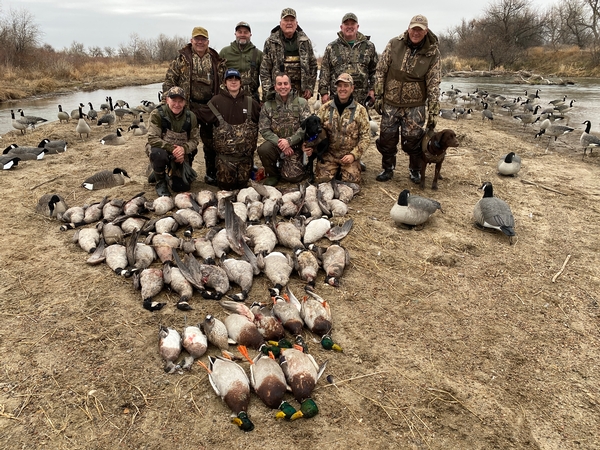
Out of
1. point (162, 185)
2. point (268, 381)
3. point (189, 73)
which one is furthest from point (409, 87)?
point (268, 381)

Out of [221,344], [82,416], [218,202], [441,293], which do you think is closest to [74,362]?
[82,416]

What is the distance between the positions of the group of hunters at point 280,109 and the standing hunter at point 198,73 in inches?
0.6

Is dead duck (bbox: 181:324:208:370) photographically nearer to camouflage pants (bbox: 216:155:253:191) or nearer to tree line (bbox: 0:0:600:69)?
camouflage pants (bbox: 216:155:253:191)

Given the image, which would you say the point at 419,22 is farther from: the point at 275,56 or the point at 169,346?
the point at 169,346

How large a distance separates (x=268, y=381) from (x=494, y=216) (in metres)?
3.91

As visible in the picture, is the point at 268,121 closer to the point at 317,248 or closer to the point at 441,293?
the point at 317,248

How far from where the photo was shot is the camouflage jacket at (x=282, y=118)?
21.5ft

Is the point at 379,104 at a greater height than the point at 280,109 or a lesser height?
greater

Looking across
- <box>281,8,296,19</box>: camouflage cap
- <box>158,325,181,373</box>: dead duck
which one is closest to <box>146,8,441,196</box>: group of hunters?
<box>281,8,296,19</box>: camouflage cap

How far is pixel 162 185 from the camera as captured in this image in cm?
674

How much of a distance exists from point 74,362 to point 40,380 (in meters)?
0.26

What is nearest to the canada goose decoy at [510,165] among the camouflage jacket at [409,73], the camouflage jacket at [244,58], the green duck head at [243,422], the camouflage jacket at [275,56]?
the camouflage jacket at [409,73]

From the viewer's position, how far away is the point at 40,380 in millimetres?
3168

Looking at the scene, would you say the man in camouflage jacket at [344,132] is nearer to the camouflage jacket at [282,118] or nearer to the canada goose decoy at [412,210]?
the camouflage jacket at [282,118]
